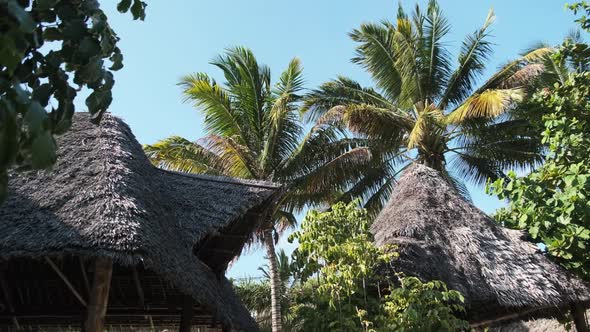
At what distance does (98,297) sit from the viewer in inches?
203

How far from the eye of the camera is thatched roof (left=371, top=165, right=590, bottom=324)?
7.01m

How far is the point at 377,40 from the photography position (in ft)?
46.3

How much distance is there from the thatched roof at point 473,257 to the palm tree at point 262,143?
5671mm

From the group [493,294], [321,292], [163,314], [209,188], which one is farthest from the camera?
[163,314]

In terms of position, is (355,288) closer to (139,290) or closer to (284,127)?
(139,290)

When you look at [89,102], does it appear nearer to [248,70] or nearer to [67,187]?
[67,187]

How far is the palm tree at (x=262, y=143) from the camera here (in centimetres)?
1370

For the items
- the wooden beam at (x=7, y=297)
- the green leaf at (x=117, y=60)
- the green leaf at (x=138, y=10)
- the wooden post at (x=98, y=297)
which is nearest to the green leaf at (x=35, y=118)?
the green leaf at (x=117, y=60)

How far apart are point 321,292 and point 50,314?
3563 millimetres

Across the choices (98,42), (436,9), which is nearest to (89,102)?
(98,42)

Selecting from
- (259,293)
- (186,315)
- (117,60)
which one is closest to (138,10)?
(117,60)

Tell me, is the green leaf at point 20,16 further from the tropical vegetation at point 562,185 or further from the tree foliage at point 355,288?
the tropical vegetation at point 562,185

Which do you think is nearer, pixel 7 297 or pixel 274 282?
pixel 7 297

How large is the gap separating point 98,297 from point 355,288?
2413mm
